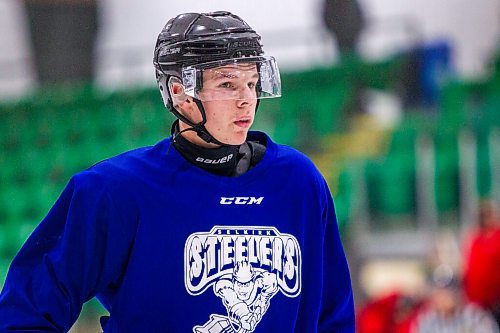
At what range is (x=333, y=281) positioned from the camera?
71.7 inches

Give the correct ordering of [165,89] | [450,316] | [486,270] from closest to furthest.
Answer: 1. [165,89]
2. [450,316]
3. [486,270]

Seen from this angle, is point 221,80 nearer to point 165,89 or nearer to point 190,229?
point 165,89

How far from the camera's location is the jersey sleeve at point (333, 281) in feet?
5.94

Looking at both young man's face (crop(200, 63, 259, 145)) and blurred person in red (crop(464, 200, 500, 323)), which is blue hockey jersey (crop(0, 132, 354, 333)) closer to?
young man's face (crop(200, 63, 259, 145))

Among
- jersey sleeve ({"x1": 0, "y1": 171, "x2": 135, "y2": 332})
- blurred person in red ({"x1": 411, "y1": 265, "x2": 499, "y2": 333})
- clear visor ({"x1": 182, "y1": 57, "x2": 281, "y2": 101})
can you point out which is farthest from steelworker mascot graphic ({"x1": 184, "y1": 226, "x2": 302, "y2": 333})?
blurred person in red ({"x1": 411, "y1": 265, "x2": 499, "y2": 333})

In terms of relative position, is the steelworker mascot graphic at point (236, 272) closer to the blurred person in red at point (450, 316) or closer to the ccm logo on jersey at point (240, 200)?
the ccm logo on jersey at point (240, 200)

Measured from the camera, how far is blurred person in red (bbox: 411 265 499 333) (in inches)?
155

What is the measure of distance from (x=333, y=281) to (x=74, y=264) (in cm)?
49

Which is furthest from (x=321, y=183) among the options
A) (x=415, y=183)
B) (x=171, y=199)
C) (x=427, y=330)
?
(x=415, y=183)

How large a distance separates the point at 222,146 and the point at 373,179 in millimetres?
3962

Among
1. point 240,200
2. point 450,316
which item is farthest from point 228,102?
point 450,316

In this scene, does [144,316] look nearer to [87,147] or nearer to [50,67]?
[87,147]

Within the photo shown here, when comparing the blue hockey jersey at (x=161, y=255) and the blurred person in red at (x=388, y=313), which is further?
the blurred person in red at (x=388, y=313)

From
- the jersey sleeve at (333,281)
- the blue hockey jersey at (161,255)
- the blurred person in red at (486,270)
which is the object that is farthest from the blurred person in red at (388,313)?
the blue hockey jersey at (161,255)
